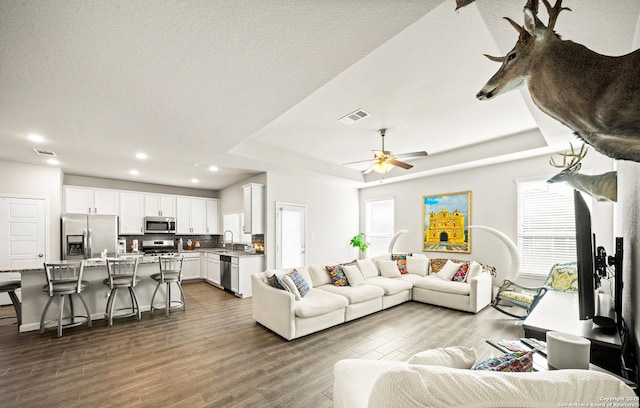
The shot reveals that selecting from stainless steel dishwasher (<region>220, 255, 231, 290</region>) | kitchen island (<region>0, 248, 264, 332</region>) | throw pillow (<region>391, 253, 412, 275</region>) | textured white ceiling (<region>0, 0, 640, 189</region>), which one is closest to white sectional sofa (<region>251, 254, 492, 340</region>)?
throw pillow (<region>391, 253, 412, 275</region>)

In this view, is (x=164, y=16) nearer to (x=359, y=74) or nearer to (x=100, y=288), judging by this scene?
(x=359, y=74)

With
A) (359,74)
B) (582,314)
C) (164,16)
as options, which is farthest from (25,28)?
(582,314)

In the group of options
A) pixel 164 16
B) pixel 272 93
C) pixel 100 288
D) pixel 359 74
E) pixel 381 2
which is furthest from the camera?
pixel 100 288

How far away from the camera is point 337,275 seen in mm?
4770

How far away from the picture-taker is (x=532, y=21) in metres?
1.02

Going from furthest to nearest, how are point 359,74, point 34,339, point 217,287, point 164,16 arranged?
point 217,287 → point 34,339 → point 359,74 → point 164,16

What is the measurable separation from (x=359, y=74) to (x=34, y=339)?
516cm

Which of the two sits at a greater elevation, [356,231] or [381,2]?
[381,2]

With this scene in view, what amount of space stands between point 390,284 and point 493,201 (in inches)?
108

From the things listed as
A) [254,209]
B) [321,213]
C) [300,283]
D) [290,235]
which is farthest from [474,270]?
A: [254,209]

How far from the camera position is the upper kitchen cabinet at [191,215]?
7.60 metres

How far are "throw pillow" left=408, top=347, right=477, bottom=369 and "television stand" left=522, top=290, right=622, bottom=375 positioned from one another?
95cm

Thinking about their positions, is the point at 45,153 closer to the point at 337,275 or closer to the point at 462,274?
the point at 337,275

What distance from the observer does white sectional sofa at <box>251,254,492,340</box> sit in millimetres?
3498
